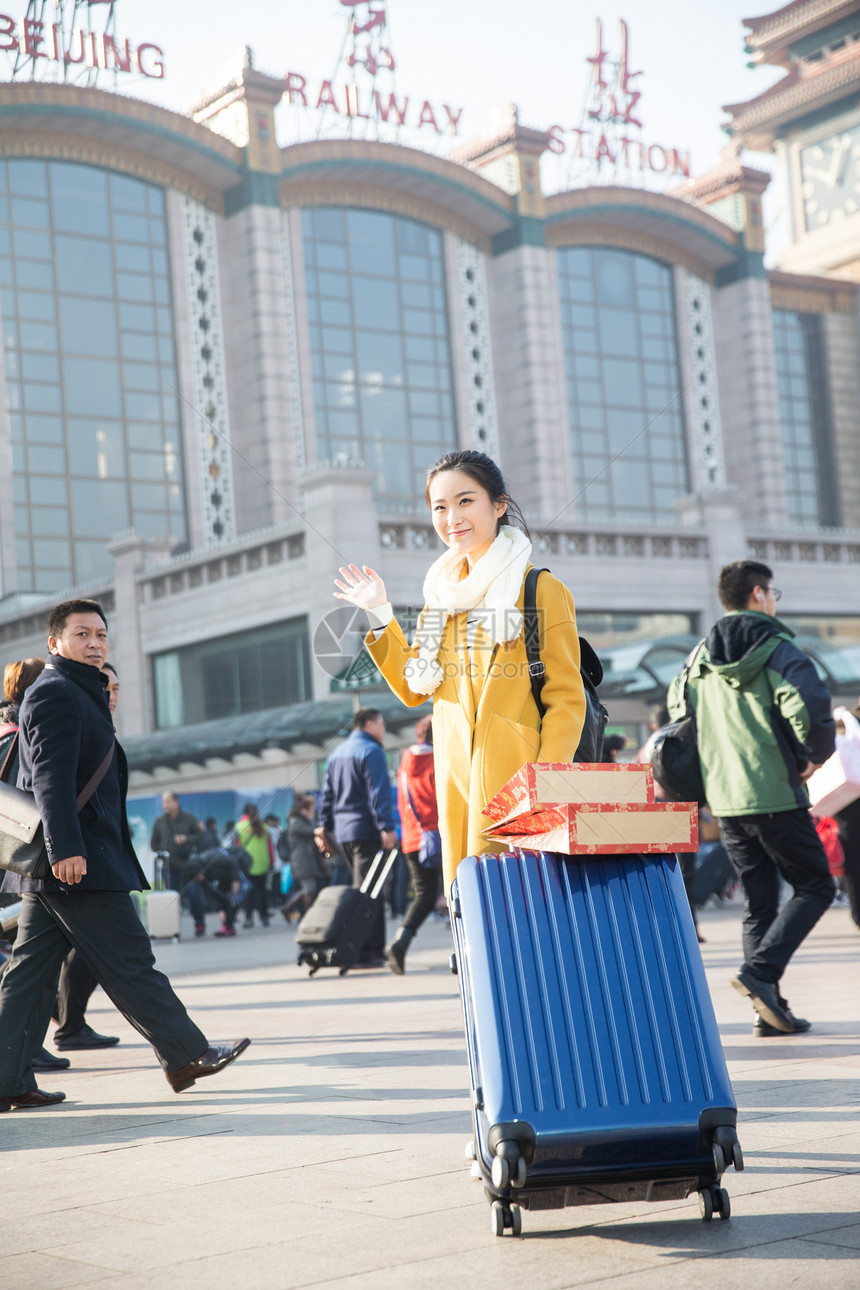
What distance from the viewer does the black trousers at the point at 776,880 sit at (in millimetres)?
5988

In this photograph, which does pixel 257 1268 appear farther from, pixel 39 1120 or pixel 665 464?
pixel 665 464

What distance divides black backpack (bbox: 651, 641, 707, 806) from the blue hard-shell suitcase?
10.4ft

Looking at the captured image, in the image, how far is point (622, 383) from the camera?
141 ft

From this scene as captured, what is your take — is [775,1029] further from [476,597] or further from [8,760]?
[8,760]

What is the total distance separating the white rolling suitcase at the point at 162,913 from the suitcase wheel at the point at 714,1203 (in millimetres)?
12484

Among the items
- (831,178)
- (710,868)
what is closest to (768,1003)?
(710,868)

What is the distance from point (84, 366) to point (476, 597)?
1332 inches

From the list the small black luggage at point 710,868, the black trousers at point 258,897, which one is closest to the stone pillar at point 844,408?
the black trousers at point 258,897

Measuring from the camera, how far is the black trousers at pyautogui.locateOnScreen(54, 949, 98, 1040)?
7.20 metres

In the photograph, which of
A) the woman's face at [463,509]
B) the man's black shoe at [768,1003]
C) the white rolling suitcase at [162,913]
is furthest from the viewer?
the white rolling suitcase at [162,913]

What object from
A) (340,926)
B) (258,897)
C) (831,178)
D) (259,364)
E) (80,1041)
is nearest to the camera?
(80,1041)

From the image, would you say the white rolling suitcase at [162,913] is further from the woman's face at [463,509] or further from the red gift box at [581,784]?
the red gift box at [581,784]

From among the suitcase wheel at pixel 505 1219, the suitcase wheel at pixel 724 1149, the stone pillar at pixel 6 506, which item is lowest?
the suitcase wheel at pixel 505 1219

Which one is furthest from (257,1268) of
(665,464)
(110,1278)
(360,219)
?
(665,464)
